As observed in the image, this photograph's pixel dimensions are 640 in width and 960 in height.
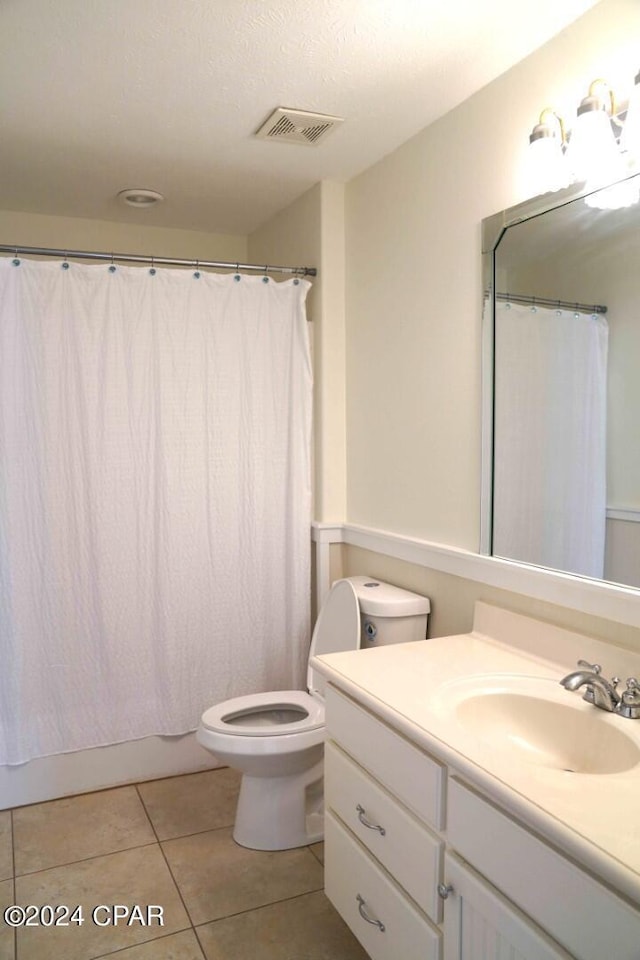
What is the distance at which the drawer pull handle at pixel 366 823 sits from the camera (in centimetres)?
156

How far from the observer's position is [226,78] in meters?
1.97

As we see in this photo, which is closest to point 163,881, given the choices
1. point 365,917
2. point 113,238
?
point 365,917

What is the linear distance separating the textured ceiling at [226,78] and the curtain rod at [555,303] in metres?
0.59

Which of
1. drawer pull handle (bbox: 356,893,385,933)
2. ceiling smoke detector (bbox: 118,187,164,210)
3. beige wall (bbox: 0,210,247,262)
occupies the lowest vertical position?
drawer pull handle (bbox: 356,893,385,933)

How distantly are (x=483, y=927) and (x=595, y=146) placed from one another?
1564 mm

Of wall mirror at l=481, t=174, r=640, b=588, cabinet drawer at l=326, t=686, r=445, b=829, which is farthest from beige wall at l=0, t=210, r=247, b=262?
cabinet drawer at l=326, t=686, r=445, b=829

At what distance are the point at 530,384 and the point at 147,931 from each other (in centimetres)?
178

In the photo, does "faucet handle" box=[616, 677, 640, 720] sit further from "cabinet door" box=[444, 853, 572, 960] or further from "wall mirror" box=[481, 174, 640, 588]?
"cabinet door" box=[444, 853, 572, 960]

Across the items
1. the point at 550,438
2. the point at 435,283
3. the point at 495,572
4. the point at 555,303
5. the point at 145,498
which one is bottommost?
the point at 495,572

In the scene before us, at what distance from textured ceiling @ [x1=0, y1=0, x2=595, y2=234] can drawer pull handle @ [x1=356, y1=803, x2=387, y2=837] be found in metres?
1.84

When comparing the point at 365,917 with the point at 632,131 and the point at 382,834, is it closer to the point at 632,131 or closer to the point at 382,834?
the point at 382,834

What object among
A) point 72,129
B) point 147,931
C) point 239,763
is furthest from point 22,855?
point 72,129

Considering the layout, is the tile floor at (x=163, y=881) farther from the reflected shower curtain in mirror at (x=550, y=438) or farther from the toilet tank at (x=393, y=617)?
the reflected shower curtain in mirror at (x=550, y=438)

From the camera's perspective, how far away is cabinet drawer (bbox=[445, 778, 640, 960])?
975mm
